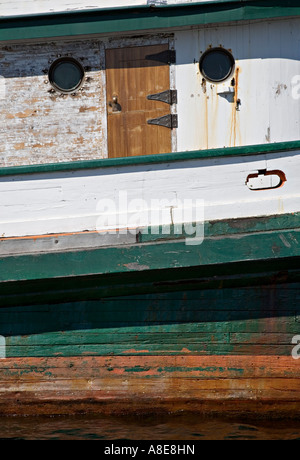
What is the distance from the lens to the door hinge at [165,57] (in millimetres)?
6047

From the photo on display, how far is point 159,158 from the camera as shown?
527 cm

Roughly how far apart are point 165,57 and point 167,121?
605 mm

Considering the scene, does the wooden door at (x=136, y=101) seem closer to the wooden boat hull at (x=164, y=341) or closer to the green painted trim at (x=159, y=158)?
the green painted trim at (x=159, y=158)

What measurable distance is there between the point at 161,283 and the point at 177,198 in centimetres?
75

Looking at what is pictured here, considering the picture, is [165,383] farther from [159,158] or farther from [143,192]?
[159,158]

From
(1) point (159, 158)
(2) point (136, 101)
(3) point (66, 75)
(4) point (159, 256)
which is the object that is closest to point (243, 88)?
(2) point (136, 101)

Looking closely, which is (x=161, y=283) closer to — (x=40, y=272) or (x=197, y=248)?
(x=197, y=248)

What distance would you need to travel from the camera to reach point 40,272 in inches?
208

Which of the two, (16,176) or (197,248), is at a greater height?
(16,176)

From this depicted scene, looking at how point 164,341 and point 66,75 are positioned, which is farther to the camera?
point 66,75
